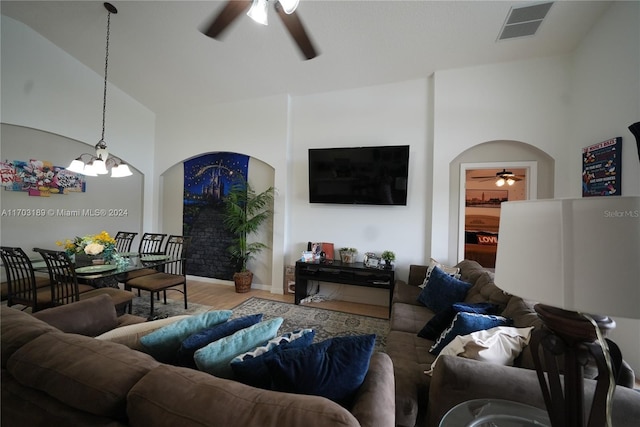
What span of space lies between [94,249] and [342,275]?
2.91m

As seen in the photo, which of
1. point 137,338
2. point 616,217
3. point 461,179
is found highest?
point 461,179

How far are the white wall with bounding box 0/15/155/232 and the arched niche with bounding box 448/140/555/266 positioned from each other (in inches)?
220

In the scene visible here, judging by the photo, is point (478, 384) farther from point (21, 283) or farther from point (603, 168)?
point (21, 283)

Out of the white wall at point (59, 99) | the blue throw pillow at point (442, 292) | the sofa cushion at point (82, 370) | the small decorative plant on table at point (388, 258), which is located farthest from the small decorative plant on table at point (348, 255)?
the white wall at point (59, 99)

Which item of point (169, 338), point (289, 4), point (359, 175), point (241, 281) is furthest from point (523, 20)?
point (241, 281)

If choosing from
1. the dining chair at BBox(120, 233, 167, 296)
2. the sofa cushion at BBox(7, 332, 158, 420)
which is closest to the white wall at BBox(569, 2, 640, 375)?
the sofa cushion at BBox(7, 332, 158, 420)

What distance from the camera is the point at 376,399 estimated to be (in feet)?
2.94

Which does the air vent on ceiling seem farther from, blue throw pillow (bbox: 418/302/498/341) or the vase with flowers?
the vase with flowers

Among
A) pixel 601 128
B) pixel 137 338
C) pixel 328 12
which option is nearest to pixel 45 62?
pixel 328 12

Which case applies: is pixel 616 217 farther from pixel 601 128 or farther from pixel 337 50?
pixel 337 50

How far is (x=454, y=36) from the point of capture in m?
2.88

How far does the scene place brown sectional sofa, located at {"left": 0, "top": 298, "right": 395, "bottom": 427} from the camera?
69 centimetres

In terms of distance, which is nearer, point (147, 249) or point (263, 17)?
point (263, 17)

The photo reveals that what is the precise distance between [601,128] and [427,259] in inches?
90.0
